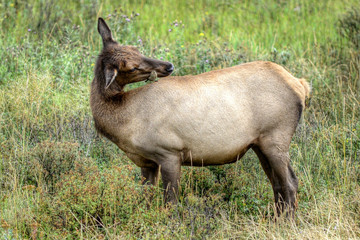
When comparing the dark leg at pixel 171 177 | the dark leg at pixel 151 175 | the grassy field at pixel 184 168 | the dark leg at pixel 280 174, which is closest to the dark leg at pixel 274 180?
the dark leg at pixel 280 174

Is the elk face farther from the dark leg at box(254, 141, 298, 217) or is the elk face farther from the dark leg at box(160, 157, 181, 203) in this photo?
the dark leg at box(254, 141, 298, 217)

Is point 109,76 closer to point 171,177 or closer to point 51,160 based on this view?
point 171,177

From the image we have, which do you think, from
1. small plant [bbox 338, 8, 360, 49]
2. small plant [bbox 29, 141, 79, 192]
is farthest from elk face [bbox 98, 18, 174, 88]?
small plant [bbox 338, 8, 360, 49]

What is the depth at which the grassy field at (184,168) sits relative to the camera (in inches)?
186

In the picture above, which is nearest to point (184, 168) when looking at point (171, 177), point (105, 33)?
point (171, 177)

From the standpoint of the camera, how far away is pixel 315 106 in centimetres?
750

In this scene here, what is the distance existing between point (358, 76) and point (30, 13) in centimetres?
588

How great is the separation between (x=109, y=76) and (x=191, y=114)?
2.81 feet

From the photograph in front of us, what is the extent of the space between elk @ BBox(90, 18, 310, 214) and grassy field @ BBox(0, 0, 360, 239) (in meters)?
0.36

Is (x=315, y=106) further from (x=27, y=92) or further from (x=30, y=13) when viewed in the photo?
(x=30, y=13)

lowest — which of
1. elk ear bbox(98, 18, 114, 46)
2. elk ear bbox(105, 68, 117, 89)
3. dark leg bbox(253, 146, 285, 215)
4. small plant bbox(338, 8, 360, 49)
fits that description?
dark leg bbox(253, 146, 285, 215)

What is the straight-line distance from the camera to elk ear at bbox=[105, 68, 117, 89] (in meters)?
4.90

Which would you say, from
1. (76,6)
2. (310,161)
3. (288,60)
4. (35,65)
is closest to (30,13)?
(76,6)

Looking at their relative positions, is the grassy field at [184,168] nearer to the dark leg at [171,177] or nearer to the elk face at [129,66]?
the dark leg at [171,177]
